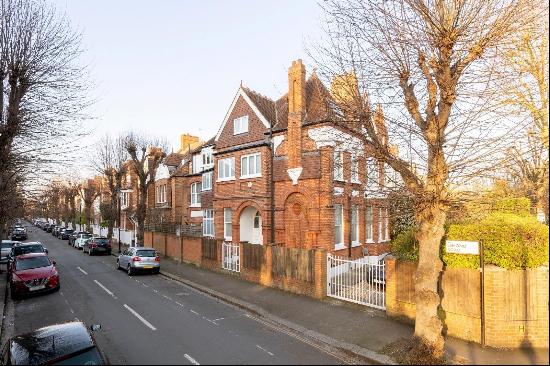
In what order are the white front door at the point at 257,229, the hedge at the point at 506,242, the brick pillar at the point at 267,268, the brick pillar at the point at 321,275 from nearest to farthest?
the hedge at the point at 506,242 < the brick pillar at the point at 321,275 < the brick pillar at the point at 267,268 < the white front door at the point at 257,229

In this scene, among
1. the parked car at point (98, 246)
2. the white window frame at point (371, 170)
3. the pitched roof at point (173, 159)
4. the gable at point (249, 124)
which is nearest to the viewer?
the white window frame at point (371, 170)

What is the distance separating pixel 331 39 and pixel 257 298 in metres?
Answer: 9.82

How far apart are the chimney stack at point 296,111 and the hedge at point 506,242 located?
31.0ft

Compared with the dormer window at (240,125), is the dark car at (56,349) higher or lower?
lower

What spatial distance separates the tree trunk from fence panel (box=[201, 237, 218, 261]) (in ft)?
44.8

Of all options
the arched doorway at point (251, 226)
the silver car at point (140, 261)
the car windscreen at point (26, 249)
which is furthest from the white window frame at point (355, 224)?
the car windscreen at point (26, 249)

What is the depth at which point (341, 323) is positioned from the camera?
34.9 feet

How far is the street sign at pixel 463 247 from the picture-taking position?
338 inches

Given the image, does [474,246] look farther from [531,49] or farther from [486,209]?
[531,49]

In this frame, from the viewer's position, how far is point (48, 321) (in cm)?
1164

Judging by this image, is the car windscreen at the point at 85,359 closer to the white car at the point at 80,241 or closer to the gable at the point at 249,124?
the gable at the point at 249,124

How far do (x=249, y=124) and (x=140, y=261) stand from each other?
10193 millimetres

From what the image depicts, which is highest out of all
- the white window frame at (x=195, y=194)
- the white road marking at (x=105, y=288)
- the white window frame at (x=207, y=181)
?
the white window frame at (x=207, y=181)

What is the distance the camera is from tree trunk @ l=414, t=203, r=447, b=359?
26.0 feet
